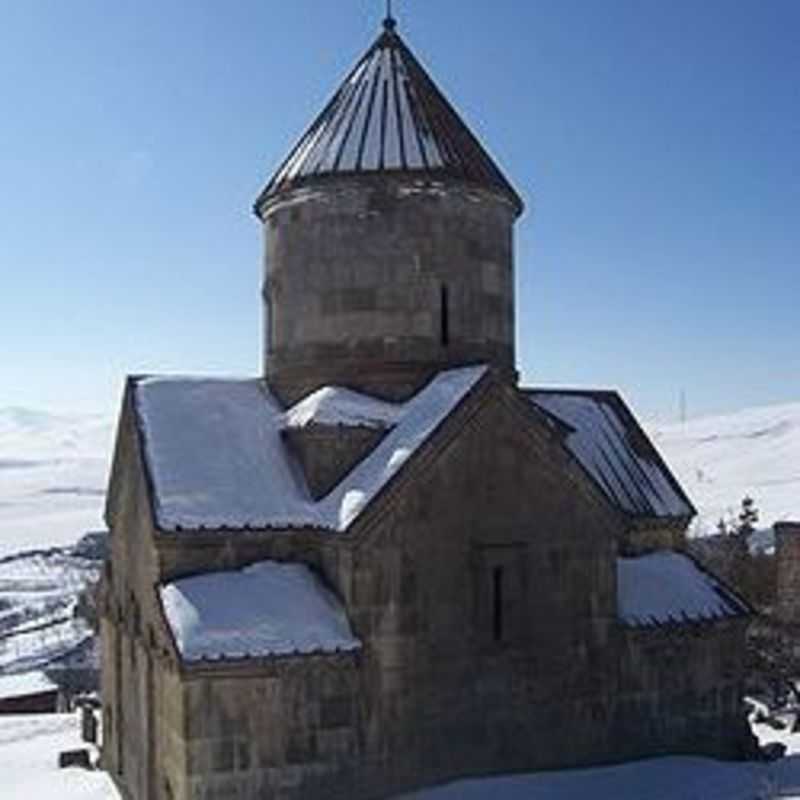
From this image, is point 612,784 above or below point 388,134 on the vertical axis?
below

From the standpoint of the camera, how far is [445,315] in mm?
12945

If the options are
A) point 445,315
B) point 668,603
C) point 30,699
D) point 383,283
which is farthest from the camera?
point 30,699

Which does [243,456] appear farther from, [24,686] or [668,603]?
[24,686]

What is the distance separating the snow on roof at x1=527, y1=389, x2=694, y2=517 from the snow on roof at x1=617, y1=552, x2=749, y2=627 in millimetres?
715

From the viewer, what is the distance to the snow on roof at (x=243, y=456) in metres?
10.9

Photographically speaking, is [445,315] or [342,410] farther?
[445,315]

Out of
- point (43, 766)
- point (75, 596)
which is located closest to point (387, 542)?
point (43, 766)

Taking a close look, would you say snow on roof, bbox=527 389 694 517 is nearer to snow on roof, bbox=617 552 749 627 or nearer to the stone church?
the stone church

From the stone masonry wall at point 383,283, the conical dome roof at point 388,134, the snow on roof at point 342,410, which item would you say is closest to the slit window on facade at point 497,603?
the snow on roof at point 342,410

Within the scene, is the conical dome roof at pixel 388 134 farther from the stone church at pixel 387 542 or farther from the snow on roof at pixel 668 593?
the snow on roof at pixel 668 593

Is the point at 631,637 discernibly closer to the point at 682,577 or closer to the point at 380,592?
the point at 682,577

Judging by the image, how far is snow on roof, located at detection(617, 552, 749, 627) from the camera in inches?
484

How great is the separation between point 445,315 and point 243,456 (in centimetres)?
A: 290

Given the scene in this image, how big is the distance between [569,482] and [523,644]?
168 centimetres
